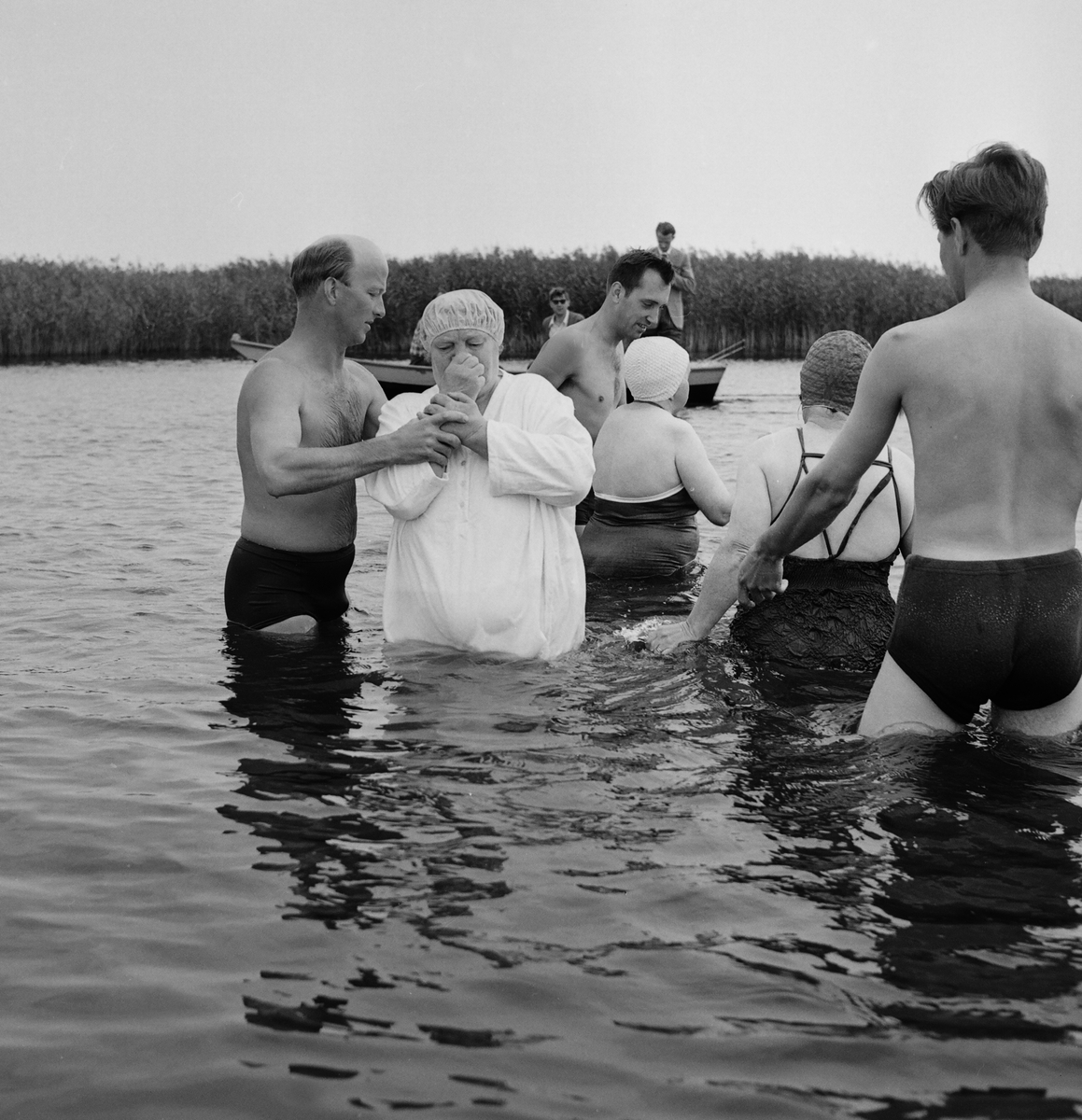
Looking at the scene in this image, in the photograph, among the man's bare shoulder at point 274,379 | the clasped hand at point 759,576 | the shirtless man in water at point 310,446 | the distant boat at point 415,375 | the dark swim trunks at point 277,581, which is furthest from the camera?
the distant boat at point 415,375

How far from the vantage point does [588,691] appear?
209 inches

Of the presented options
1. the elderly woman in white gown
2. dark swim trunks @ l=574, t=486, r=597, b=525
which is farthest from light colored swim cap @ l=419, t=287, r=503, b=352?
dark swim trunks @ l=574, t=486, r=597, b=525

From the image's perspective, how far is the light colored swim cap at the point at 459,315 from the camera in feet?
16.2

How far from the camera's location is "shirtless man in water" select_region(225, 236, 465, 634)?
5258 millimetres

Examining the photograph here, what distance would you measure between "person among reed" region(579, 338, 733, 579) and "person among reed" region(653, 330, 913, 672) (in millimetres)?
1550

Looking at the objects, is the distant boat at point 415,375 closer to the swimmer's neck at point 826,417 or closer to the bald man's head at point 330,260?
the bald man's head at point 330,260

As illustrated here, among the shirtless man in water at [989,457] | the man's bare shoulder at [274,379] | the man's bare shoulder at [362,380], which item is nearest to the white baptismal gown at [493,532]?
the man's bare shoulder at [274,379]

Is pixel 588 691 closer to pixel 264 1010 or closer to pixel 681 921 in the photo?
pixel 681 921

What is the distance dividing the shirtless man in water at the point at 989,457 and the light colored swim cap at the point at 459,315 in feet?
5.48

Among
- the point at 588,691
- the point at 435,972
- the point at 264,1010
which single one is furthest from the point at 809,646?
the point at 264,1010

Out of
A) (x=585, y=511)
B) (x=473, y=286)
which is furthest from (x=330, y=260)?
(x=473, y=286)

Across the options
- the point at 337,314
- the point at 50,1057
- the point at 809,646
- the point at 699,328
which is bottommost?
the point at 50,1057

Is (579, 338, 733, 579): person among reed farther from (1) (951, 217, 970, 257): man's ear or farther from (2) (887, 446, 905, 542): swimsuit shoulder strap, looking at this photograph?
(1) (951, 217, 970, 257): man's ear

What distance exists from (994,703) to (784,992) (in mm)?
1372
